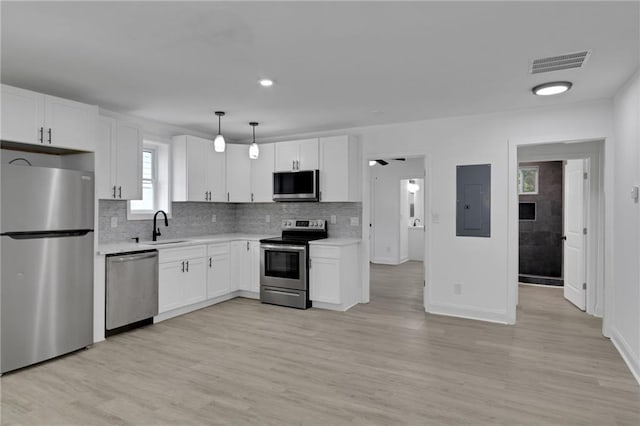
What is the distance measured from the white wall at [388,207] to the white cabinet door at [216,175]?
430 centimetres

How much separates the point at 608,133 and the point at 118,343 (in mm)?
5436

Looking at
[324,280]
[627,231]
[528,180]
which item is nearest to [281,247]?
[324,280]

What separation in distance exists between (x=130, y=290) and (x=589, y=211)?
560 centimetres

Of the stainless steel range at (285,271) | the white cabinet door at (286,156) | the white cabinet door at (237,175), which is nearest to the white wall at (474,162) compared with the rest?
the white cabinet door at (286,156)

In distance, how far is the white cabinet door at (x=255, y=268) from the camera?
536 cm

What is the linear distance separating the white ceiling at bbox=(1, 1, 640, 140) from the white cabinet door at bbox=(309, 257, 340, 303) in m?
1.99

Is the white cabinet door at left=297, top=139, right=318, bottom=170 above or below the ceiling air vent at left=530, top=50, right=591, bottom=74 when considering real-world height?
below

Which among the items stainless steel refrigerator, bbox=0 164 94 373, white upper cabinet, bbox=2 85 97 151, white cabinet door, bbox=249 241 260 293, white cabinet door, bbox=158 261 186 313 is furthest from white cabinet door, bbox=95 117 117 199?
white cabinet door, bbox=249 241 260 293

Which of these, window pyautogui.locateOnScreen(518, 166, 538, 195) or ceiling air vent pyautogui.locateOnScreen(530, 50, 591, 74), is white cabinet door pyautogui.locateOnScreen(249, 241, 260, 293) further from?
window pyautogui.locateOnScreen(518, 166, 538, 195)

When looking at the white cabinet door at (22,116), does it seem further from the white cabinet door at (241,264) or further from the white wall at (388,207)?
the white wall at (388,207)

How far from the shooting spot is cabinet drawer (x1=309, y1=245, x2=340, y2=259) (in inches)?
189

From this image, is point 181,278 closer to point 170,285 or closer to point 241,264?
point 170,285

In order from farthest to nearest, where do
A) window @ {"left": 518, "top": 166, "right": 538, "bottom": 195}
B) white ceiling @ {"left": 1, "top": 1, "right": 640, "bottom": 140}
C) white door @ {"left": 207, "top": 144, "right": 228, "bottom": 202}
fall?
window @ {"left": 518, "top": 166, "right": 538, "bottom": 195} < white door @ {"left": 207, "top": 144, "right": 228, "bottom": 202} < white ceiling @ {"left": 1, "top": 1, "right": 640, "bottom": 140}

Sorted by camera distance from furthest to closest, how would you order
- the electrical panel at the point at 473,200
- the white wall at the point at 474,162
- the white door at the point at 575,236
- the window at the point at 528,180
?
the window at the point at 528,180, the white door at the point at 575,236, the electrical panel at the point at 473,200, the white wall at the point at 474,162
